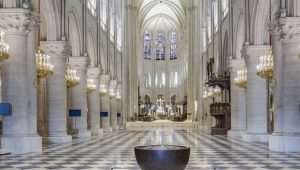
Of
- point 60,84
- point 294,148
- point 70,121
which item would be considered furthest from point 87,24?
point 294,148

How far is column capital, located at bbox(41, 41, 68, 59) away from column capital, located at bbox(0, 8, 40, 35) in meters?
5.48

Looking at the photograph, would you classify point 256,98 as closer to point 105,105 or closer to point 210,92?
point 210,92

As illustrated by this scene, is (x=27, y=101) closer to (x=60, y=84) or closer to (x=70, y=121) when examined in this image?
(x=60, y=84)

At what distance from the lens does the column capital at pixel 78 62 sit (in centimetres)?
2736

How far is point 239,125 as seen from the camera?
28359mm

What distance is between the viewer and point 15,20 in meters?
16.6

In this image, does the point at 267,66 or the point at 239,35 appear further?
the point at 239,35

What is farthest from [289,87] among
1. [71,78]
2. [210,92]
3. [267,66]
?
[210,92]

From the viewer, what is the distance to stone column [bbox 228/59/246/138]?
2802 centimetres

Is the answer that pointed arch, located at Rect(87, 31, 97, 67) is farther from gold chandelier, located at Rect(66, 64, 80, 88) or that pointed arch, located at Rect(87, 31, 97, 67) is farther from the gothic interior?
gold chandelier, located at Rect(66, 64, 80, 88)

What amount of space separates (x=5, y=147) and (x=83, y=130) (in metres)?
11.9

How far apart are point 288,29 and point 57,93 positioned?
11.5 m

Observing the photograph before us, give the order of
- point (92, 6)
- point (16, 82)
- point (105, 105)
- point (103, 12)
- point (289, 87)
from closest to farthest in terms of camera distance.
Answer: point (16, 82) < point (289, 87) < point (92, 6) < point (105, 105) < point (103, 12)

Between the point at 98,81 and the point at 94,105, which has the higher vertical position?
the point at 98,81
